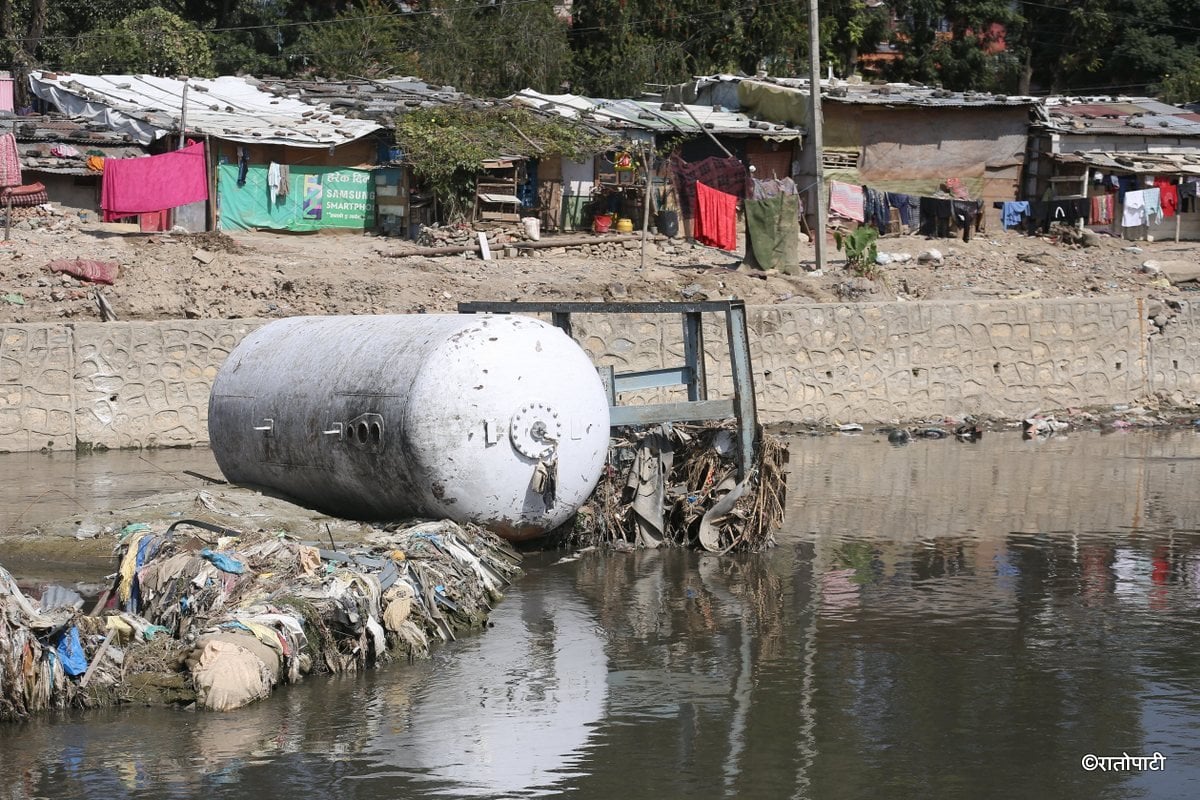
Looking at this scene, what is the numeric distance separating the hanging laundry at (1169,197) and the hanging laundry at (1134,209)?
0.68 meters

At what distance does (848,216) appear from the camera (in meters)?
31.0

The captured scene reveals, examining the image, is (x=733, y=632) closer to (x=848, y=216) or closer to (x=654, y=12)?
(x=848, y=216)

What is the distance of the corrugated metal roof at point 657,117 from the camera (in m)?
30.5

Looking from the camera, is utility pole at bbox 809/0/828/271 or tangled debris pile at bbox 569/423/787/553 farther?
utility pole at bbox 809/0/828/271

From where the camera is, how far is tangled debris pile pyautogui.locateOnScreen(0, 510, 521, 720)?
773 centimetres

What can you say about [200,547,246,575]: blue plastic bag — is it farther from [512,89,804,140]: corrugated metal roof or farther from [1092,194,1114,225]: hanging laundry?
[1092,194,1114,225]: hanging laundry

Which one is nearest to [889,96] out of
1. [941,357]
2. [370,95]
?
[370,95]

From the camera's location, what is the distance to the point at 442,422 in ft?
35.2

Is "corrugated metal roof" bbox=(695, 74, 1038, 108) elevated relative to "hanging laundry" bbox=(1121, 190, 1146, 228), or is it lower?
elevated

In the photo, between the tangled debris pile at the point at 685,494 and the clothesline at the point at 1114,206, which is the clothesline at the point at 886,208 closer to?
the clothesline at the point at 1114,206

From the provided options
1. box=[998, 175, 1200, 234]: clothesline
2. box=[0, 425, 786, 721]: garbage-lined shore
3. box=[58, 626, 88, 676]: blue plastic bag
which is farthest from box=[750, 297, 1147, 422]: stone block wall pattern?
box=[58, 626, 88, 676]: blue plastic bag

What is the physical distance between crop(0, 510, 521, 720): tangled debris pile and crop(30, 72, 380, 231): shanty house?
1772cm

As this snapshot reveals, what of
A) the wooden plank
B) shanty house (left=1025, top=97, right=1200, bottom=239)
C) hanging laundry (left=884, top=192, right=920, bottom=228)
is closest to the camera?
the wooden plank

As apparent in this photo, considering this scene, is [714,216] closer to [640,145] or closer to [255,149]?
[640,145]
